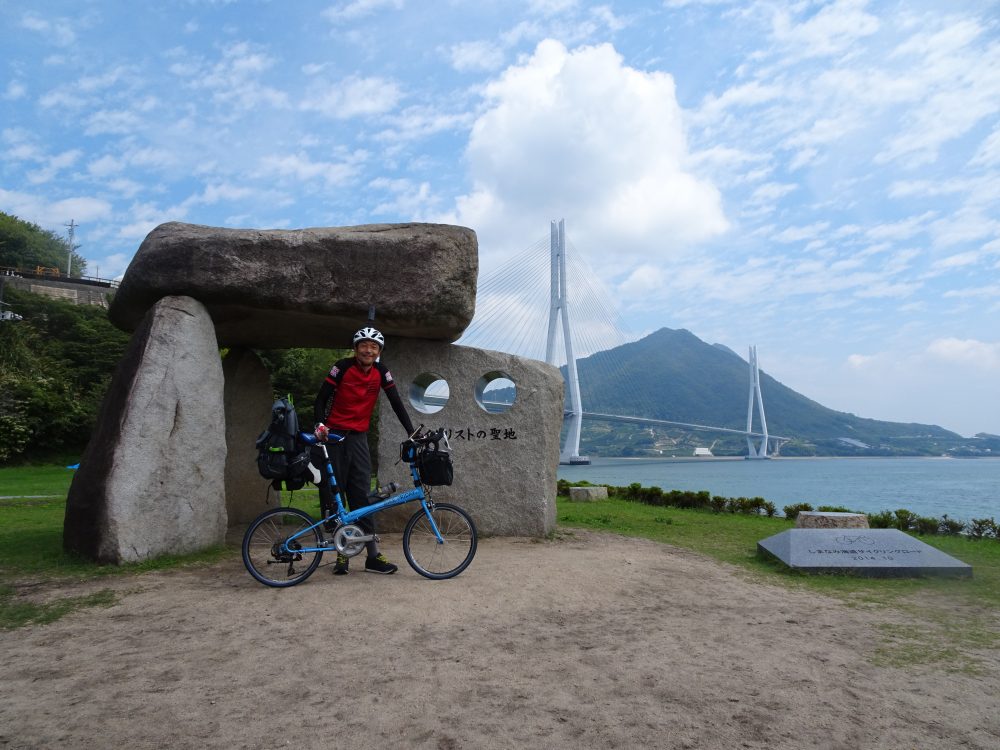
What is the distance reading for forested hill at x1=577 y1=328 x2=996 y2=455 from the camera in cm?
5234

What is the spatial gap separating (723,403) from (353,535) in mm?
69563

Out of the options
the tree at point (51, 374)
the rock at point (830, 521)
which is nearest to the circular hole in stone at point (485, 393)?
the rock at point (830, 521)

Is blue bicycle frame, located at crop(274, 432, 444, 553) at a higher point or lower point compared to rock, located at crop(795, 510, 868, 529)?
higher

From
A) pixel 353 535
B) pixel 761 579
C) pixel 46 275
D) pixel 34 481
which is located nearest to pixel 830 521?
pixel 761 579

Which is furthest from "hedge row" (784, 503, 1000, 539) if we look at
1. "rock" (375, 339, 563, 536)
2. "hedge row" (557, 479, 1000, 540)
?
"rock" (375, 339, 563, 536)

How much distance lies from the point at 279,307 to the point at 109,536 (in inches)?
80.8

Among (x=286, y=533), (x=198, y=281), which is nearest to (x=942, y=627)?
(x=286, y=533)

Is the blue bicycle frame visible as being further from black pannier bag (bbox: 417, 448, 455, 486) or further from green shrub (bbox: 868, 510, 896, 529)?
green shrub (bbox: 868, 510, 896, 529)

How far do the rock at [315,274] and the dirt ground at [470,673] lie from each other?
227cm

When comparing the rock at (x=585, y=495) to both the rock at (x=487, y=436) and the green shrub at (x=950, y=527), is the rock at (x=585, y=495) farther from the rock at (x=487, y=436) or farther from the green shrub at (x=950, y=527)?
the rock at (x=487, y=436)

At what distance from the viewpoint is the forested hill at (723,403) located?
52344mm

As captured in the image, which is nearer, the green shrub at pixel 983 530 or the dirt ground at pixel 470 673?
the dirt ground at pixel 470 673

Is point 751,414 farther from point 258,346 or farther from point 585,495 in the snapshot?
point 258,346

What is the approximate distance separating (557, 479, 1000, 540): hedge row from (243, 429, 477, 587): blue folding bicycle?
253 inches
